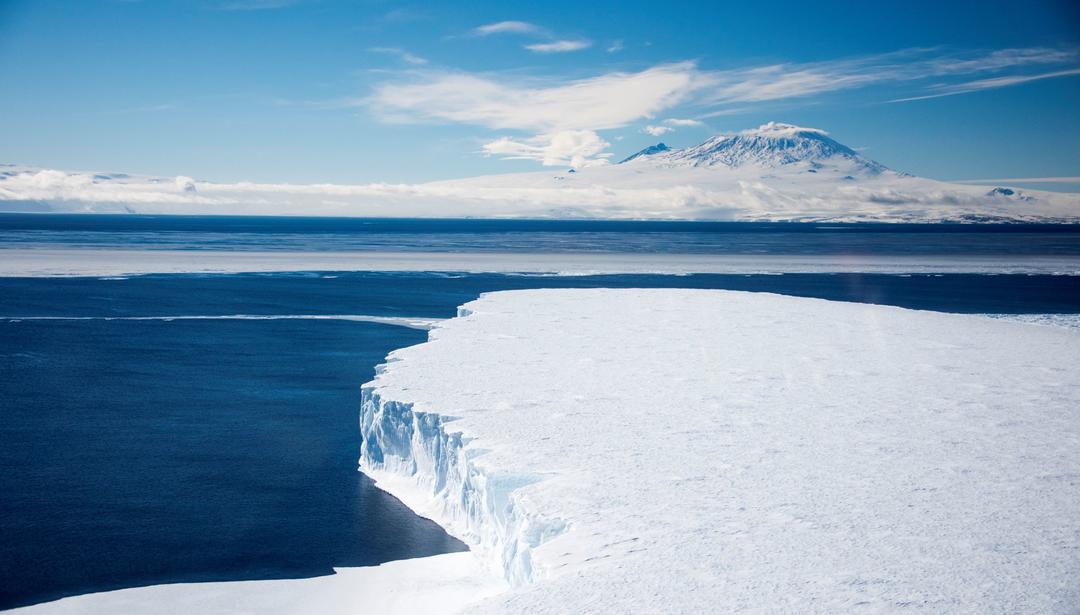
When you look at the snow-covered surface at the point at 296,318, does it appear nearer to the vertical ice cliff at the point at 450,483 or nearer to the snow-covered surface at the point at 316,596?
the vertical ice cliff at the point at 450,483

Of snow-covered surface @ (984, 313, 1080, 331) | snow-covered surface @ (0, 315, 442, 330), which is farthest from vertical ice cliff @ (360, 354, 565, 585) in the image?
snow-covered surface @ (984, 313, 1080, 331)

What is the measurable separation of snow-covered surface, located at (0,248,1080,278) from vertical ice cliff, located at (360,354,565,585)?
2478cm

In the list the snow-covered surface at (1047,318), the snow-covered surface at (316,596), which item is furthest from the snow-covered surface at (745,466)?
the snow-covered surface at (1047,318)

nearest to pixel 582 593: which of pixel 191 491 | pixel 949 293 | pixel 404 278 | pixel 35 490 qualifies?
pixel 191 491

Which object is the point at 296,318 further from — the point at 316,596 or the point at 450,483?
the point at 316,596

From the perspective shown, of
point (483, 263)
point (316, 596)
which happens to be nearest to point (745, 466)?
point (316, 596)

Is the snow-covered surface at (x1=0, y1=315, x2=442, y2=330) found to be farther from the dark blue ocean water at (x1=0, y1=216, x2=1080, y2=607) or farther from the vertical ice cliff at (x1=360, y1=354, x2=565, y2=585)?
the vertical ice cliff at (x1=360, y1=354, x2=565, y2=585)

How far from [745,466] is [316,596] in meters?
3.27

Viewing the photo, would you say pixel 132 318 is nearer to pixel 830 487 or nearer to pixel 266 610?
pixel 266 610

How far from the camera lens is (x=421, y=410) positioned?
7555 mm

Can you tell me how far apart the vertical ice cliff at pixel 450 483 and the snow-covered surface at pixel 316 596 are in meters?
0.34

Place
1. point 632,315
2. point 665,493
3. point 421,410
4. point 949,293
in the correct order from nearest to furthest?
point 665,493 → point 421,410 → point 632,315 → point 949,293

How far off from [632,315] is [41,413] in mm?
9137

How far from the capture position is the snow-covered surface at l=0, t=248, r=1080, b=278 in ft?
114
